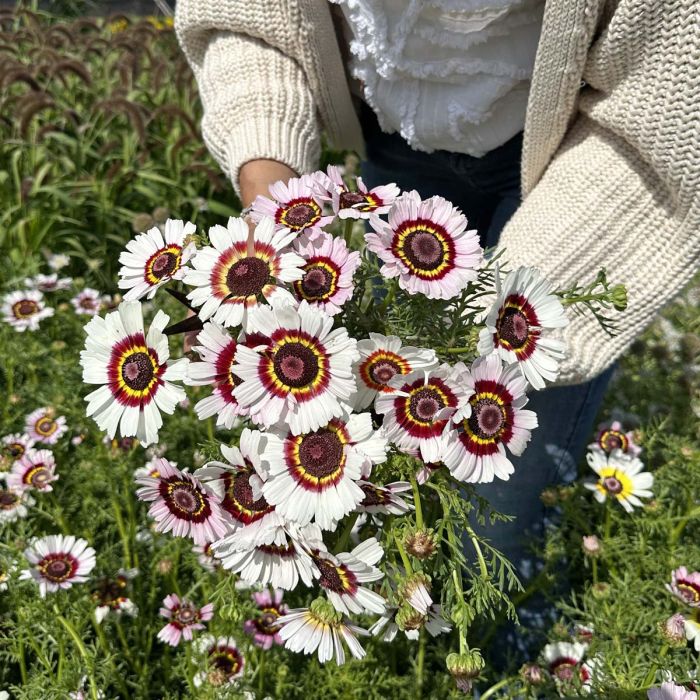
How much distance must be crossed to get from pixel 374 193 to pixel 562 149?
514 mm

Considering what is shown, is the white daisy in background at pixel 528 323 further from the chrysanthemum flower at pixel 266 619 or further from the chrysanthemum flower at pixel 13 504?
the chrysanthemum flower at pixel 13 504

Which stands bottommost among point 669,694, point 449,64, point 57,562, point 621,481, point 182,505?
point 57,562

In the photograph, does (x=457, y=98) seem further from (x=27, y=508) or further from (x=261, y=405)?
(x=27, y=508)

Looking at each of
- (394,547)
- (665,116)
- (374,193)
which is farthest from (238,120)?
(394,547)

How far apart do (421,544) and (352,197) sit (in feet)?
1.33

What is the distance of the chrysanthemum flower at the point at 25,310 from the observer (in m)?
2.13

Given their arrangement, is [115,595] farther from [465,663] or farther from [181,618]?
[465,663]

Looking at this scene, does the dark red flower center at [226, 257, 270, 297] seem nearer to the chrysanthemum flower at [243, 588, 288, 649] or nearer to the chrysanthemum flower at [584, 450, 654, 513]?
the chrysanthemum flower at [243, 588, 288, 649]

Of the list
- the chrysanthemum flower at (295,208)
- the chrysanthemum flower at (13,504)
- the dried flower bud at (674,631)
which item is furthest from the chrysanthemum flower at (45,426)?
the dried flower bud at (674,631)

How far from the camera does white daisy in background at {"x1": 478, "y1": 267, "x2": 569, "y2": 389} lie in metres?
0.77

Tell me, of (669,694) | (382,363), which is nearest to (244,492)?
(382,363)

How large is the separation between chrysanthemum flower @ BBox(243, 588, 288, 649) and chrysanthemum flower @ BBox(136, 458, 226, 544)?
57 centimetres

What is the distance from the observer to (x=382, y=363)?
0.79 metres

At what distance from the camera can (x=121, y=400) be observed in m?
0.80
